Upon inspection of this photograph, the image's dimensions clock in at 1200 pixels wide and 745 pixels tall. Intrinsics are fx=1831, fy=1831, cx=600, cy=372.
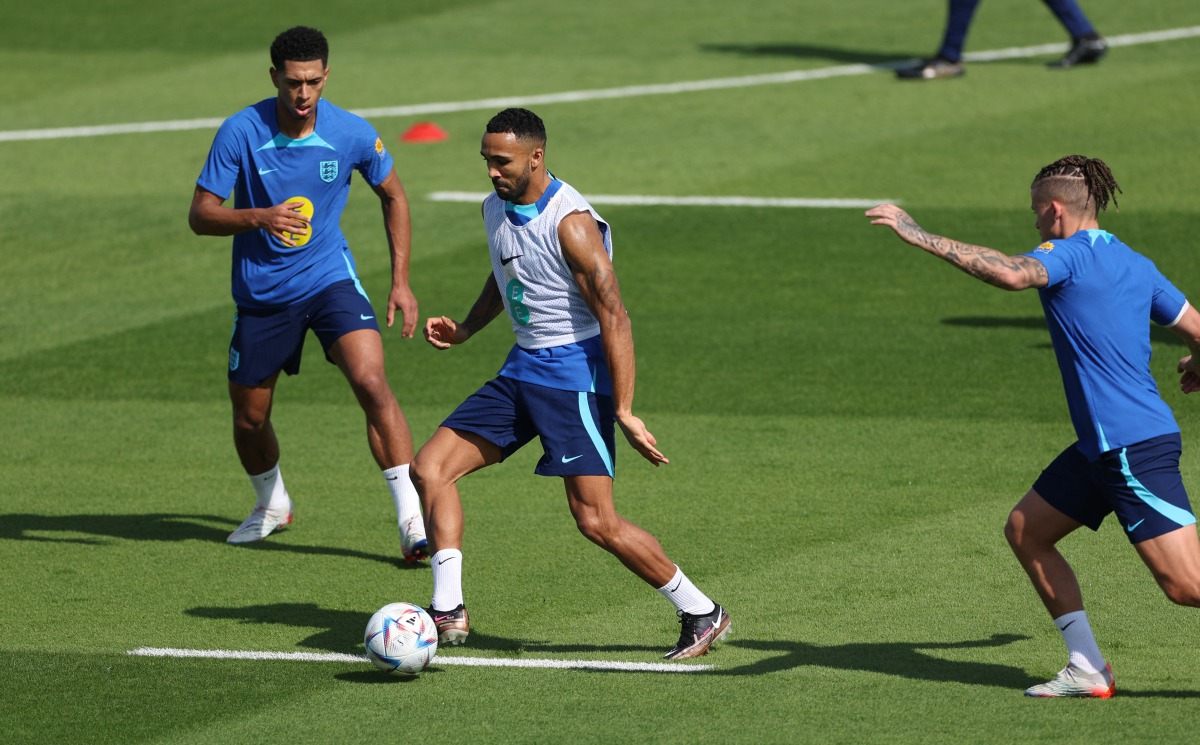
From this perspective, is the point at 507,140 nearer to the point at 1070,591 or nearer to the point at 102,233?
the point at 1070,591

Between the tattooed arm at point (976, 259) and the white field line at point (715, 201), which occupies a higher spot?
the tattooed arm at point (976, 259)

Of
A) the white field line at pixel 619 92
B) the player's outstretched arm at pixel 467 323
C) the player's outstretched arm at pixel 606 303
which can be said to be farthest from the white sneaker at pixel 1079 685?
the white field line at pixel 619 92

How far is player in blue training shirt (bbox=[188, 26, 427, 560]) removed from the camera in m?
9.41

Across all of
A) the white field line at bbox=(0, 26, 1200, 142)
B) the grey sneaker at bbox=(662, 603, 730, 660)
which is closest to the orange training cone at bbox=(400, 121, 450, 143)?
the white field line at bbox=(0, 26, 1200, 142)

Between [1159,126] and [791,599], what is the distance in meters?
14.3

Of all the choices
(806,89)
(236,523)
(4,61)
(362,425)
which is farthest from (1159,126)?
(4,61)

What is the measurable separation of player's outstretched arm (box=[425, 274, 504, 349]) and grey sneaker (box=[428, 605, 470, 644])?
45.6 inches

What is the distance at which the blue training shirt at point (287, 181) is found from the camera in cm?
952

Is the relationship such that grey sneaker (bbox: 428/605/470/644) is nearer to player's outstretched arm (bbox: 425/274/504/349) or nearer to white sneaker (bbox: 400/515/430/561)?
player's outstretched arm (bbox: 425/274/504/349)

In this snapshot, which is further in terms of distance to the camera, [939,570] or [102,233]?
[102,233]

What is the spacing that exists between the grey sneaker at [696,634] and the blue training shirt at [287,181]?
3037mm

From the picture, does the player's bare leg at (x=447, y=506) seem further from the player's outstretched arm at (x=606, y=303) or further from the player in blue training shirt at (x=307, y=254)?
the player in blue training shirt at (x=307, y=254)

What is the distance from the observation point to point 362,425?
1219cm

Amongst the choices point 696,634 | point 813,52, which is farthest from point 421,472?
point 813,52
